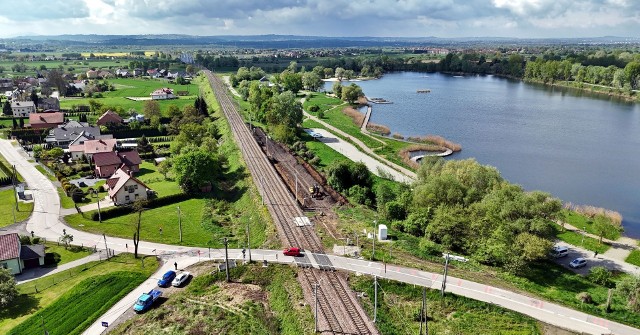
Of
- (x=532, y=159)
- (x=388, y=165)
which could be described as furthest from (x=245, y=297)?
(x=532, y=159)

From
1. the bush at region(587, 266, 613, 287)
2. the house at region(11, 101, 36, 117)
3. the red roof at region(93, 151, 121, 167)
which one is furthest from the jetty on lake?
the bush at region(587, 266, 613, 287)

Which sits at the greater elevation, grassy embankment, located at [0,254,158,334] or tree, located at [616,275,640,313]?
tree, located at [616,275,640,313]

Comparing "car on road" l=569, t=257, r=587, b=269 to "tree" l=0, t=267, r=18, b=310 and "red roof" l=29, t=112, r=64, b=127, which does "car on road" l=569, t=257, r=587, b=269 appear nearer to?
"tree" l=0, t=267, r=18, b=310

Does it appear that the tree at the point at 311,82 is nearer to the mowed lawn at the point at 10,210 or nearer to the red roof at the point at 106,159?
the red roof at the point at 106,159

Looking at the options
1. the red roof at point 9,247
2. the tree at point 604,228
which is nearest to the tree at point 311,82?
the tree at point 604,228


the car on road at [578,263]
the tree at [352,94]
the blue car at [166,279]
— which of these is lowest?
the car on road at [578,263]

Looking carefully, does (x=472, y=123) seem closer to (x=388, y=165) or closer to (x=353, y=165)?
(x=388, y=165)
